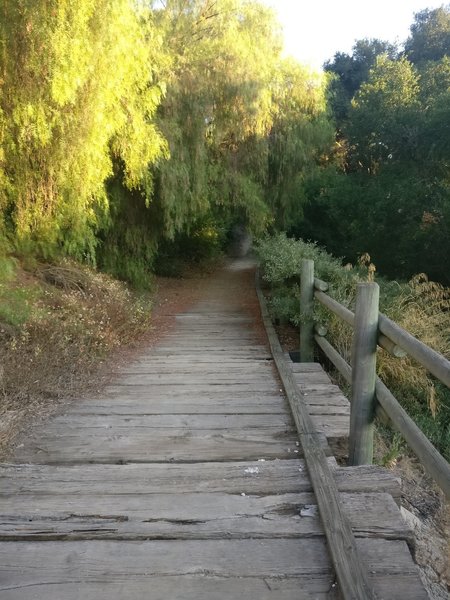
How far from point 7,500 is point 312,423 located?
188cm

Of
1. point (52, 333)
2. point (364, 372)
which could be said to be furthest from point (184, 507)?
point (52, 333)

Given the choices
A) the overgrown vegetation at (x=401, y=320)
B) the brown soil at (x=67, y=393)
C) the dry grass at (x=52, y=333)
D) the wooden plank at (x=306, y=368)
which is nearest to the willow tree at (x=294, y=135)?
the overgrown vegetation at (x=401, y=320)

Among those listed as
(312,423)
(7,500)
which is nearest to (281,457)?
(312,423)

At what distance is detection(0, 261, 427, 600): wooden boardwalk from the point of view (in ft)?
5.90

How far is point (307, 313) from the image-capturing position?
550 cm

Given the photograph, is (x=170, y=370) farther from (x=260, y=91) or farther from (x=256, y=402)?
(x=260, y=91)

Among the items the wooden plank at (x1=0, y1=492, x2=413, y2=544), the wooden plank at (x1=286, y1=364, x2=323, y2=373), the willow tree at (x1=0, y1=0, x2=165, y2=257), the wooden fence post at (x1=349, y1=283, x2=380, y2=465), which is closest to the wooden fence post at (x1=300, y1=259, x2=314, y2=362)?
the wooden plank at (x1=286, y1=364, x2=323, y2=373)

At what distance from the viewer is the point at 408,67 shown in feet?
54.8

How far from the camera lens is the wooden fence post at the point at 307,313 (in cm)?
552

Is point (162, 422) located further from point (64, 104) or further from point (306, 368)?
point (64, 104)

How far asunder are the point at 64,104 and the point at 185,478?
4669 mm

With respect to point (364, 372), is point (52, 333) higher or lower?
lower

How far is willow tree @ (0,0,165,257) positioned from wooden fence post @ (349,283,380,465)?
4205 millimetres

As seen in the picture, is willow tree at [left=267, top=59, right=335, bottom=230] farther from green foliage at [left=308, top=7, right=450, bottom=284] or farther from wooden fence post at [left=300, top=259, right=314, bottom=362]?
wooden fence post at [left=300, top=259, right=314, bottom=362]
